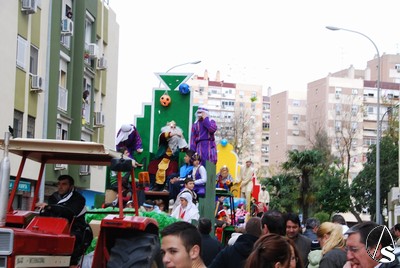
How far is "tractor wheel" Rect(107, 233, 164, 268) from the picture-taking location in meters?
10.3

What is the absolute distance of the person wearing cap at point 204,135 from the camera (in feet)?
70.9

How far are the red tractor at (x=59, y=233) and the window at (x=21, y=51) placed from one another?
22.9 meters

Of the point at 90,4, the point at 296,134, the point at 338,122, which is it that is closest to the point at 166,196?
the point at 90,4

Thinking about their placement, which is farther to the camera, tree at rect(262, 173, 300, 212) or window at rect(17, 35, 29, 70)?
tree at rect(262, 173, 300, 212)

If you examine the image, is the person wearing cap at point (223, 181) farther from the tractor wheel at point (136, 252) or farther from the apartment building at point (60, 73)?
the tractor wheel at point (136, 252)

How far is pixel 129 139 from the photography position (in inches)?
808

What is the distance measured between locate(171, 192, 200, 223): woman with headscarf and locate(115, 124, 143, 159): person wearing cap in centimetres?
354

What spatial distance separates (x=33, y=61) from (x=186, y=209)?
20.3 m

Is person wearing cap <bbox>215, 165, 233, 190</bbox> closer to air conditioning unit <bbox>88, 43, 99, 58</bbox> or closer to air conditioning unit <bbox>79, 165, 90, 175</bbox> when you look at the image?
air conditioning unit <bbox>79, 165, 90, 175</bbox>

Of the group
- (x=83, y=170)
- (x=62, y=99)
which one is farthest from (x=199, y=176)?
(x=83, y=170)

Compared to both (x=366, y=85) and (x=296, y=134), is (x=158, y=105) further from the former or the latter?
(x=296, y=134)

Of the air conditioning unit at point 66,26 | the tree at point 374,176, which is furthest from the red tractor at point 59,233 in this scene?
the tree at point 374,176

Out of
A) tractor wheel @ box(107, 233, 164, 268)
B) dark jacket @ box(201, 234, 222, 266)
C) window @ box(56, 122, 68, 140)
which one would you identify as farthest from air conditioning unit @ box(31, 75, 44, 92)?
tractor wheel @ box(107, 233, 164, 268)

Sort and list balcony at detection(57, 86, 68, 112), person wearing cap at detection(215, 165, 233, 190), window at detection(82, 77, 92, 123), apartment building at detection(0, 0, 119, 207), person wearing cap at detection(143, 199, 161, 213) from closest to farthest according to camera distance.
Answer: person wearing cap at detection(143, 199, 161, 213) → person wearing cap at detection(215, 165, 233, 190) → apartment building at detection(0, 0, 119, 207) → balcony at detection(57, 86, 68, 112) → window at detection(82, 77, 92, 123)
